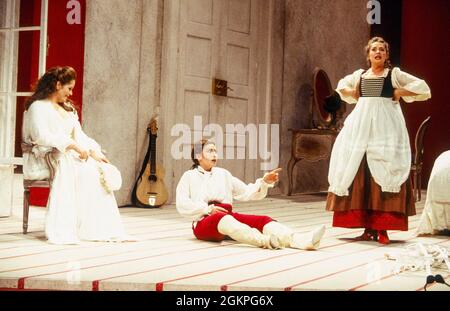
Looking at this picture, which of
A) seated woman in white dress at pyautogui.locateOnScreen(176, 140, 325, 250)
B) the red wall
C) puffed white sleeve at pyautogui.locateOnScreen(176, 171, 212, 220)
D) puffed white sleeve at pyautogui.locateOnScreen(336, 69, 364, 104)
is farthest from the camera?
the red wall

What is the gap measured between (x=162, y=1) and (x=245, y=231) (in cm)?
358

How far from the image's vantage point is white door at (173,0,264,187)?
723 cm

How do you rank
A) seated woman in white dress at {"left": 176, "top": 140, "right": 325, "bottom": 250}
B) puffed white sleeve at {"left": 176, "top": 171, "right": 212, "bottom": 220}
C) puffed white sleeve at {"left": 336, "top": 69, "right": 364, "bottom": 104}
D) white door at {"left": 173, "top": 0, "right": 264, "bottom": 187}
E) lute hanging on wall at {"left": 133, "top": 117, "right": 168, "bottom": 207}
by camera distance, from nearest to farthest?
seated woman in white dress at {"left": 176, "top": 140, "right": 325, "bottom": 250}
puffed white sleeve at {"left": 176, "top": 171, "right": 212, "bottom": 220}
puffed white sleeve at {"left": 336, "top": 69, "right": 364, "bottom": 104}
lute hanging on wall at {"left": 133, "top": 117, "right": 168, "bottom": 207}
white door at {"left": 173, "top": 0, "right": 264, "bottom": 187}

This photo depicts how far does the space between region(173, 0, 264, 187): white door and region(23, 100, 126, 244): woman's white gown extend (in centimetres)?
265

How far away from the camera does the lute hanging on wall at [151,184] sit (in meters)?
6.63

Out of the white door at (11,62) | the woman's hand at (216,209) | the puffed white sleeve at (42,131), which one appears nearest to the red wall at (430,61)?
the white door at (11,62)

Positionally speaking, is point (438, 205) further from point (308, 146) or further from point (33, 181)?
point (308, 146)

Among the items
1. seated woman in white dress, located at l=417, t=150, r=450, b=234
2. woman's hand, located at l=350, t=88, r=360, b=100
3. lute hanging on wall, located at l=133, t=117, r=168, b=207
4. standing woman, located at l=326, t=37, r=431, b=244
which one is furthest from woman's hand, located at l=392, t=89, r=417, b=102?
lute hanging on wall, located at l=133, t=117, r=168, b=207

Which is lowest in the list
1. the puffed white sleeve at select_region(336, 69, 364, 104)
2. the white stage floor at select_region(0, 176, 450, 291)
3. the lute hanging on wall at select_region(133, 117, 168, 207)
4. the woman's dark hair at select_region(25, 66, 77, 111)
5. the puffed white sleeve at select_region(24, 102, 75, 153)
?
the white stage floor at select_region(0, 176, 450, 291)

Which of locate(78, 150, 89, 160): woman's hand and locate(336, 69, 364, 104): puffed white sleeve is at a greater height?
locate(336, 69, 364, 104): puffed white sleeve

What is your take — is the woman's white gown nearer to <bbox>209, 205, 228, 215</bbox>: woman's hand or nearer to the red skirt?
<bbox>209, 205, 228, 215</bbox>: woman's hand

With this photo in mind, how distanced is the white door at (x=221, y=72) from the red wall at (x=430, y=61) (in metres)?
3.07
